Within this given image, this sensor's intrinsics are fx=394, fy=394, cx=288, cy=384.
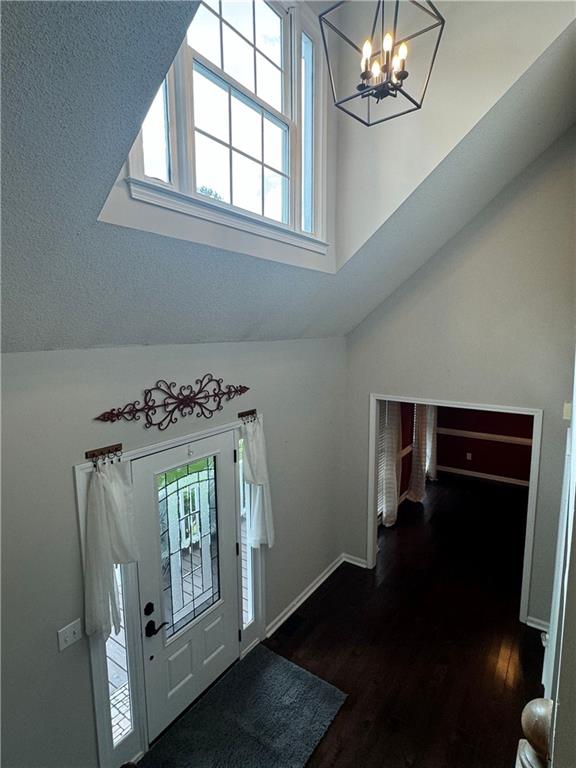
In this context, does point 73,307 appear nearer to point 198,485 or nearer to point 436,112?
point 198,485

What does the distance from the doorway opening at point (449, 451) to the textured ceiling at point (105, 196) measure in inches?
98.3

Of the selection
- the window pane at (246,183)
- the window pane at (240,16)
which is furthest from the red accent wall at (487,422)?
the window pane at (240,16)

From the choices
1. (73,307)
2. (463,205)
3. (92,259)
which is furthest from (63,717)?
(463,205)

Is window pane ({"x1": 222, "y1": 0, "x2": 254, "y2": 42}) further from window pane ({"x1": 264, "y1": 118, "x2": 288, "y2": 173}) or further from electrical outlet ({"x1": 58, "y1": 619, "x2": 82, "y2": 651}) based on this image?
electrical outlet ({"x1": 58, "y1": 619, "x2": 82, "y2": 651})

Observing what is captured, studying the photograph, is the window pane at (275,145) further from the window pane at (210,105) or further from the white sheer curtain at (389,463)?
the white sheer curtain at (389,463)

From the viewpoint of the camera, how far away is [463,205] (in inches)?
135

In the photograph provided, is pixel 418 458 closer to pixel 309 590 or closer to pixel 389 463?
pixel 389 463

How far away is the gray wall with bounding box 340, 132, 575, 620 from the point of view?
342cm

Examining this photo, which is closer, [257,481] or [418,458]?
[257,481]

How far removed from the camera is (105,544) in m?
2.25

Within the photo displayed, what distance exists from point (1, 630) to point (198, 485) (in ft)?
4.40

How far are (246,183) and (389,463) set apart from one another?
168 inches

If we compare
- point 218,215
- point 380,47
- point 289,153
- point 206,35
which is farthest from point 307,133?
point 218,215

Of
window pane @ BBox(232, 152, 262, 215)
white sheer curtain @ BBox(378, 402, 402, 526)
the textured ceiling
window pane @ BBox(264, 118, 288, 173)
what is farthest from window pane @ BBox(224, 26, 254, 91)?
white sheer curtain @ BBox(378, 402, 402, 526)
